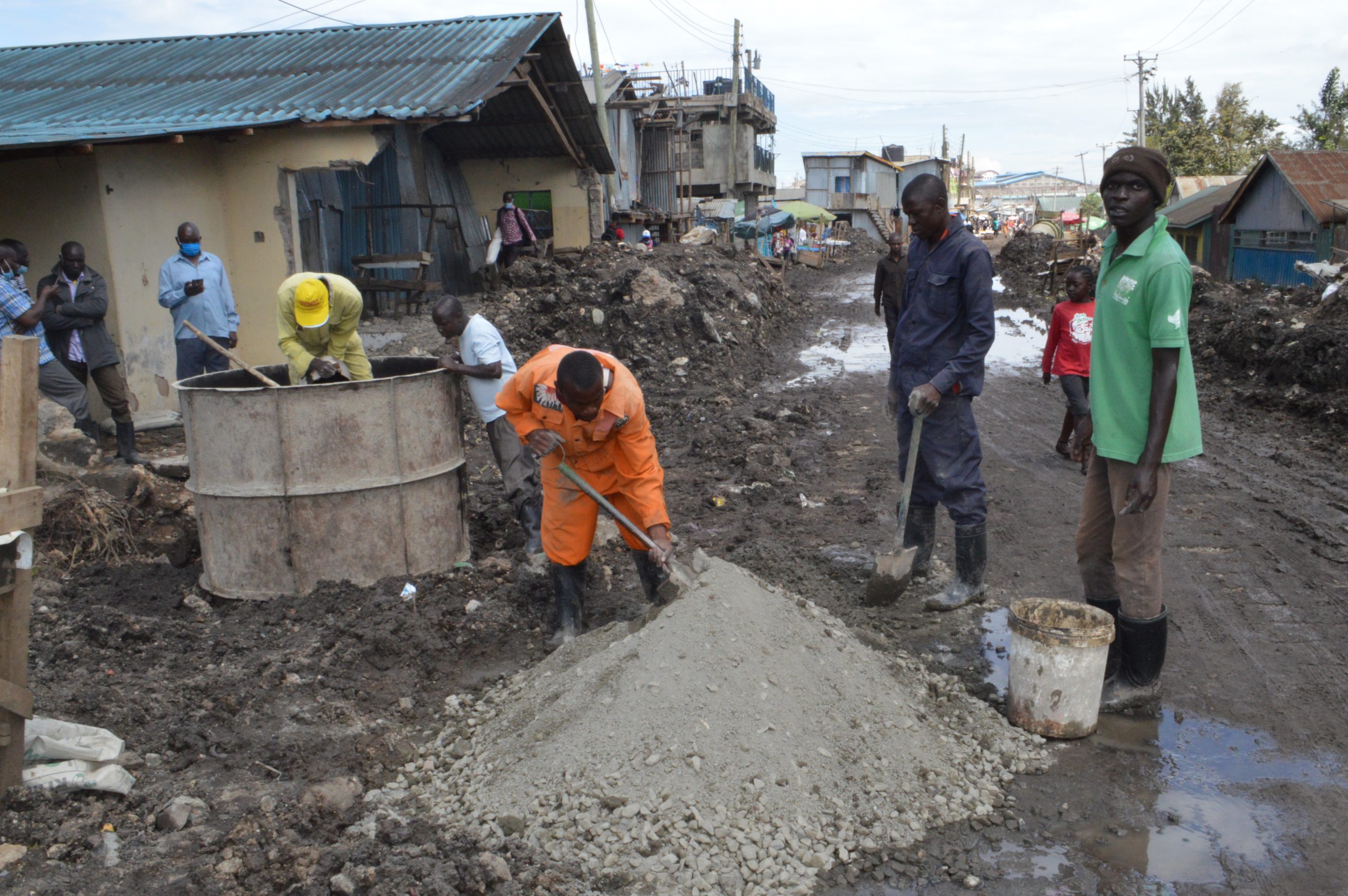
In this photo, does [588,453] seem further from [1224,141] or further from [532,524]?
[1224,141]

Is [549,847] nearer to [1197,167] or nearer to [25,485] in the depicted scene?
[25,485]

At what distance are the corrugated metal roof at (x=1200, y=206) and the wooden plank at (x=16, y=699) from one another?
24740mm

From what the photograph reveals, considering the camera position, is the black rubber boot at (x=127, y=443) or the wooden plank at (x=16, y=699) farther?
the black rubber boot at (x=127, y=443)

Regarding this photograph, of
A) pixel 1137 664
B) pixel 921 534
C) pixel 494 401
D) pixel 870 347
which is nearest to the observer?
pixel 1137 664

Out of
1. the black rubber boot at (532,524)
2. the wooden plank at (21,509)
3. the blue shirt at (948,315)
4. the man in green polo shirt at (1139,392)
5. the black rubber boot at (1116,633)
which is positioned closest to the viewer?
the wooden plank at (21,509)

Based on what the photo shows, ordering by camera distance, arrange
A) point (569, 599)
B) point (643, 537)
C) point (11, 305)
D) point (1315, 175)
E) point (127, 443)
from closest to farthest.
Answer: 1. point (643, 537)
2. point (569, 599)
3. point (11, 305)
4. point (127, 443)
5. point (1315, 175)

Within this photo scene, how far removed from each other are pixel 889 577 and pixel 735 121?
36671 millimetres

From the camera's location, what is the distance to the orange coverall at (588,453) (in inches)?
156

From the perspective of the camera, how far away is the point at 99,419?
829cm

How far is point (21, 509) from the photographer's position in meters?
2.70

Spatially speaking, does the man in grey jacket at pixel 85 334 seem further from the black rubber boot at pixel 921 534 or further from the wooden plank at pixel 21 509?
the black rubber boot at pixel 921 534

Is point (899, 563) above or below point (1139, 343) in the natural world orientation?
below

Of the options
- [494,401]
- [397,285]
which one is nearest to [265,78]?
[397,285]

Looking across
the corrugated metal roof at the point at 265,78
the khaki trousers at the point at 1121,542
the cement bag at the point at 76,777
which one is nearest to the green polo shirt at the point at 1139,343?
the khaki trousers at the point at 1121,542
